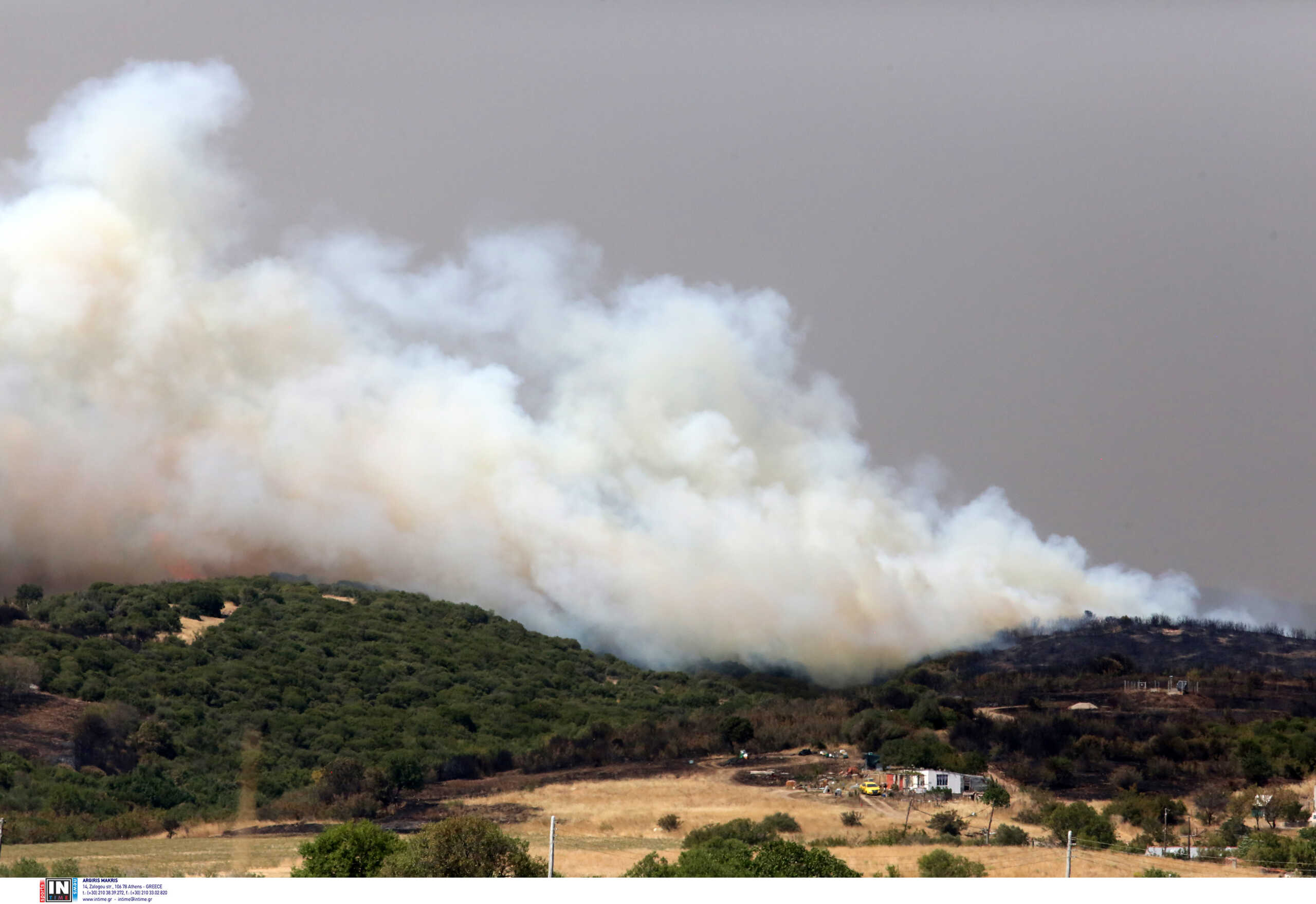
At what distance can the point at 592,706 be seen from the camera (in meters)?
98.2

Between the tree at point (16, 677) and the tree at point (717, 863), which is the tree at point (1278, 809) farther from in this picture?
the tree at point (16, 677)

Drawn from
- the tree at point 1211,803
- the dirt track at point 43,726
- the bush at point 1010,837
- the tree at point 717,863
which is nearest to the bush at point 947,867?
the bush at point 1010,837

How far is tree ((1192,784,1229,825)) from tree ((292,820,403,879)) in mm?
43049

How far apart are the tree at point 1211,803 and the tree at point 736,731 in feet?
80.6

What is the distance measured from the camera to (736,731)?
85.3 meters

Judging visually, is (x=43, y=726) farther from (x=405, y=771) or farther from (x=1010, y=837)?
(x=1010, y=837)

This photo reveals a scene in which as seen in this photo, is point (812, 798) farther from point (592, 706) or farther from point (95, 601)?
point (95, 601)

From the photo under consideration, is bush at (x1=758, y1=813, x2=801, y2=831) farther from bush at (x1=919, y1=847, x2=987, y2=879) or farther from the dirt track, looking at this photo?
the dirt track

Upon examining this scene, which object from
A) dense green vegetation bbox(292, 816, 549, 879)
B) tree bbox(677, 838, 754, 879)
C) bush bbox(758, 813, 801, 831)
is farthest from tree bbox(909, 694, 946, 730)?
dense green vegetation bbox(292, 816, 549, 879)

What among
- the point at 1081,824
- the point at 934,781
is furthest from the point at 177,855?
the point at 1081,824
